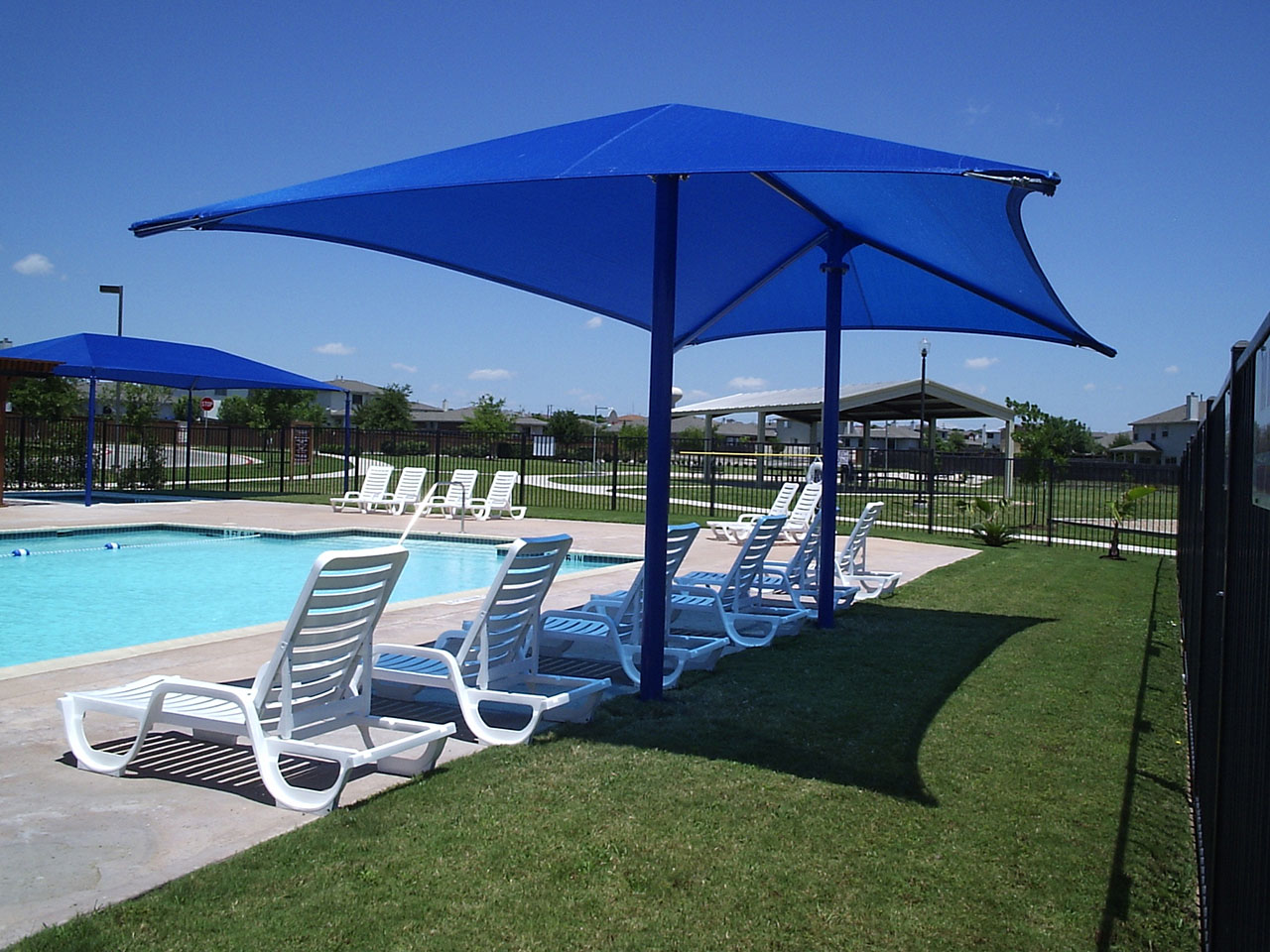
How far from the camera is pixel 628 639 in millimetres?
7254

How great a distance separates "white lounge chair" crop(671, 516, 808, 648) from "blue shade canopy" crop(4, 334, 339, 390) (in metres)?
16.1

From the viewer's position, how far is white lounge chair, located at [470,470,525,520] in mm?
20828

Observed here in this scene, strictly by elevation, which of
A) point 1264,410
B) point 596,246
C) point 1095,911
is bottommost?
point 1095,911

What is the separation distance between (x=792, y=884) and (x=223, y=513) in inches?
738

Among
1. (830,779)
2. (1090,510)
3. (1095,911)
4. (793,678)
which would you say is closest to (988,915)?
(1095,911)

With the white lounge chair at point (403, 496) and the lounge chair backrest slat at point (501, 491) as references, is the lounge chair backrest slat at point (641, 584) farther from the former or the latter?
the white lounge chair at point (403, 496)

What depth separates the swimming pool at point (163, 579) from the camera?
9.54 meters

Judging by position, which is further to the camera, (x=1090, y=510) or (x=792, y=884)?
(x=1090, y=510)

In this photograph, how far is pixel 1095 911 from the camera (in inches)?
133

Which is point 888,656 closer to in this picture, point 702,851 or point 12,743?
point 702,851

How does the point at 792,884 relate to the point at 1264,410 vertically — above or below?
below

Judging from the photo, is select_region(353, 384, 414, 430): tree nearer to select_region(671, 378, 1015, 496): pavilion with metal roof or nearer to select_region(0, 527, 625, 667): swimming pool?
select_region(671, 378, 1015, 496): pavilion with metal roof

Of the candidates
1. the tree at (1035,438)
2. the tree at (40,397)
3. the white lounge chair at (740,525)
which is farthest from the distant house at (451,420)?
the white lounge chair at (740,525)

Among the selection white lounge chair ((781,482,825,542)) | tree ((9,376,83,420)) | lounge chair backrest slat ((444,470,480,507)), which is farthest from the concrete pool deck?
tree ((9,376,83,420))
